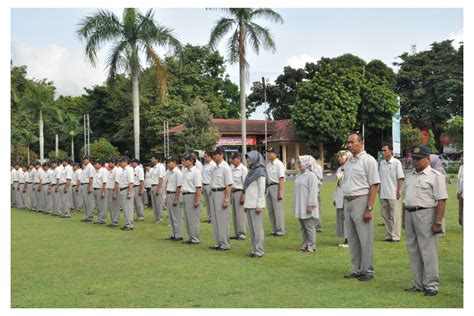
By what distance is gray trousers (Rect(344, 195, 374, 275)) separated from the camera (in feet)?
27.0

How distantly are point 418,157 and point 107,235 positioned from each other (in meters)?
8.84

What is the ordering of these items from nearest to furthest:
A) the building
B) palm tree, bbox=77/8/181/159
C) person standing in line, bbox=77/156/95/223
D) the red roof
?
person standing in line, bbox=77/156/95/223 → palm tree, bbox=77/8/181/159 → the red roof → the building

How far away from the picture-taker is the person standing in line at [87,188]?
60.4 feet

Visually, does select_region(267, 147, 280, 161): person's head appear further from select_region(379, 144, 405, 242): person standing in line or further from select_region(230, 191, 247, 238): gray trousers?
select_region(379, 144, 405, 242): person standing in line

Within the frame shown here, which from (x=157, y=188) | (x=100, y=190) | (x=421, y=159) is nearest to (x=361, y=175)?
(x=421, y=159)

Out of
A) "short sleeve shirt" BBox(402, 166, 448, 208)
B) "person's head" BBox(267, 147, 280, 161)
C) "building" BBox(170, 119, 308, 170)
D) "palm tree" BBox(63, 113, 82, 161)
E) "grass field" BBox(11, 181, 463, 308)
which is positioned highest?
"palm tree" BBox(63, 113, 82, 161)

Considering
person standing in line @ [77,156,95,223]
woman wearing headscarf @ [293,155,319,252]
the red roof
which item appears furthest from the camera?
the red roof

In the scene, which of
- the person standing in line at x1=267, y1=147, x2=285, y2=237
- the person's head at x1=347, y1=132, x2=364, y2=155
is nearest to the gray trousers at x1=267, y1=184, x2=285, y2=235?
the person standing in line at x1=267, y1=147, x2=285, y2=237

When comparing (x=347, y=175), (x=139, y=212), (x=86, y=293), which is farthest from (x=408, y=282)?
(x=139, y=212)

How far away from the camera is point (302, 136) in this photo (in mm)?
46375

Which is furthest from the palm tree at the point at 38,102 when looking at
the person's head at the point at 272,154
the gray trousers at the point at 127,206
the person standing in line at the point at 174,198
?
the person's head at the point at 272,154

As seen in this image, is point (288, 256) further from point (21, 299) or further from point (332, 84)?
point (332, 84)

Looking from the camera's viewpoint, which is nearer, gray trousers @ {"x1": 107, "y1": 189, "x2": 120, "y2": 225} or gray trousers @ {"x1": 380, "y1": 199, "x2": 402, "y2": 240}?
gray trousers @ {"x1": 380, "y1": 199, "x2": 402, "y2": 240}

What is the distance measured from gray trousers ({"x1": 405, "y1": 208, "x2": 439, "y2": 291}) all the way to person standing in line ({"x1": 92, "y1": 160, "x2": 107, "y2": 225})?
11129 millimetres
